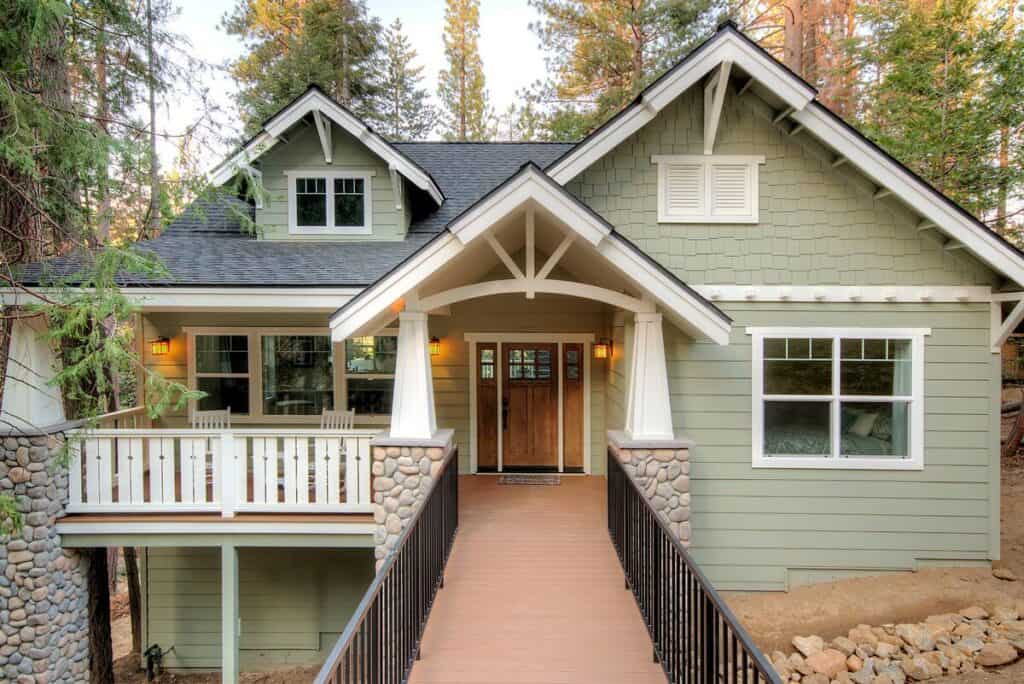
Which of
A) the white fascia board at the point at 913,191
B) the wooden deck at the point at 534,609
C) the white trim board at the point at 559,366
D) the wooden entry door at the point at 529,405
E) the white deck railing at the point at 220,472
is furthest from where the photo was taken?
the wooden entry door at the point at 529,405

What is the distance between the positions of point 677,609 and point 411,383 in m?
3.14

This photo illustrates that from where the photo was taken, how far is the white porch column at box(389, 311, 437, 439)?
524 cm

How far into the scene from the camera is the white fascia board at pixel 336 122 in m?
7.39

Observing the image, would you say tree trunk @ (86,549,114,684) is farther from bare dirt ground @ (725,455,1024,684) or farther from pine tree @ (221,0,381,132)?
pine tree @ (221,0,381,132)

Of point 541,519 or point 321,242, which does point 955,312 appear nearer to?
point 541,519

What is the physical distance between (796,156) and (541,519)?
5.19 m

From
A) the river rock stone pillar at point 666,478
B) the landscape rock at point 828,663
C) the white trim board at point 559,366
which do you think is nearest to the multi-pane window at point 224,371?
the white trim board at point 559,366

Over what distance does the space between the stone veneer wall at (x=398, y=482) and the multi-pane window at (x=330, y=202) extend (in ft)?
13.3

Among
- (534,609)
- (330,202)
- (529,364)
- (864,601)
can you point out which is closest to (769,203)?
(529,364)

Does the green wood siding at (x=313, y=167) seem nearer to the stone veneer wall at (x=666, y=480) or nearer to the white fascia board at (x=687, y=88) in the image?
the white fascia board at (x=687, y=88)

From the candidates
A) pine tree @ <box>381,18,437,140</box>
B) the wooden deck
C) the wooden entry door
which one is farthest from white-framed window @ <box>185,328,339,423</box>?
pine tree @ <box>381,18,437,140</box>

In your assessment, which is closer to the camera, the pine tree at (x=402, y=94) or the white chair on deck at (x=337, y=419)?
the white chair on deck at (x=337, y=419)

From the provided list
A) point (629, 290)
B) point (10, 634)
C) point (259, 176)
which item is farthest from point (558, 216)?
point (10, 634)

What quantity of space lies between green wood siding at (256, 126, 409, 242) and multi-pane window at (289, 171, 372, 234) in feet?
0.33
